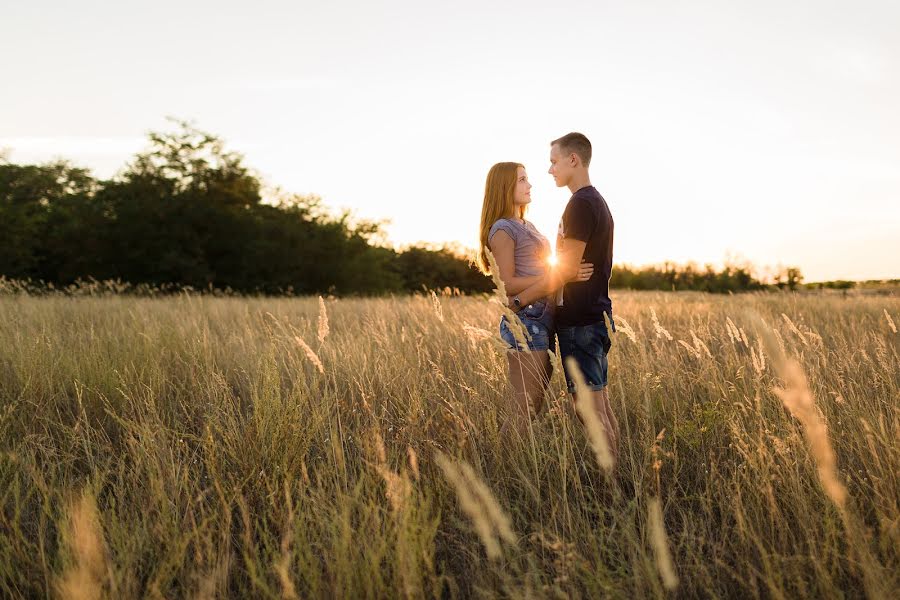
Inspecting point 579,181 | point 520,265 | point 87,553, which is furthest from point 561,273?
point 87,553

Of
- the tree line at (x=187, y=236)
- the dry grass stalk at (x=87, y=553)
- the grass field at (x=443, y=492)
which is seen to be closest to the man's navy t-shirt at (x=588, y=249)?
the grass field at (x=443, y=492)

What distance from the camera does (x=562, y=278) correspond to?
292 centimetres

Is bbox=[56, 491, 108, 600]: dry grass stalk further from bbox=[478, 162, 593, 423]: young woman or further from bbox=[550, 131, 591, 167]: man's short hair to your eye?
bbox=[550, 131, 591, 167]: man's short hair

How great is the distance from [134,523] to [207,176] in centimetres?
2876

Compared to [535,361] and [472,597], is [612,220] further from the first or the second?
[472,597]

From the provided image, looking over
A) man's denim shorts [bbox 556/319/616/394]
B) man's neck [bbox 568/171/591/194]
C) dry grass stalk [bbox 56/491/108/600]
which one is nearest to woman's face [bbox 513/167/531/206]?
man's neck [bbox 568/171/591/194]

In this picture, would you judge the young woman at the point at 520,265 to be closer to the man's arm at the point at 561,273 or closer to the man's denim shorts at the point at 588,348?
the man's arm at the point at 561,273

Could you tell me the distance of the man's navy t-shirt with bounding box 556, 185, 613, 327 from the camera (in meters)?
2.91

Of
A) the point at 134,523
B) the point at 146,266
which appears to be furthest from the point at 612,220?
the point at 146,266

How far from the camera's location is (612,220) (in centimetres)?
308

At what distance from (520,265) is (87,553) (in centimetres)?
233

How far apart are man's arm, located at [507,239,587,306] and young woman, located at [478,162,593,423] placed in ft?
0.11

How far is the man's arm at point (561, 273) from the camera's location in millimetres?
2891

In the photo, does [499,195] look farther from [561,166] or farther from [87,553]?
[87,553]
